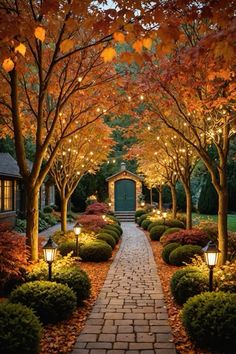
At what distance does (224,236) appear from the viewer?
9289 mm

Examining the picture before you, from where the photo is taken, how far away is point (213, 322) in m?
5.45

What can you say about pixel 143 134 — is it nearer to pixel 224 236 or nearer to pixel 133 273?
pixel 133 273

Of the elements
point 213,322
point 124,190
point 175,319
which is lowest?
point 175,319

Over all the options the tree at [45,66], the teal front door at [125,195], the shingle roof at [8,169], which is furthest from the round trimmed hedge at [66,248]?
the teal front door at [125,195]

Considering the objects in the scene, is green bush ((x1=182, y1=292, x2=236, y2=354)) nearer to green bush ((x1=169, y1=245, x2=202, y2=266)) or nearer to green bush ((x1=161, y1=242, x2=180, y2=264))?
green bush ((x1=169, y1=245, x2=202, y2=266))

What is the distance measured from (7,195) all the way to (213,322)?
58.0ft

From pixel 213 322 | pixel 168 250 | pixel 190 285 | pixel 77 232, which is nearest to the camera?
pixel 213 322

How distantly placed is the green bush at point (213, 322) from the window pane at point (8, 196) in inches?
657

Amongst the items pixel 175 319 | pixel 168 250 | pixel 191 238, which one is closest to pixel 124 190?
pixel 191 238

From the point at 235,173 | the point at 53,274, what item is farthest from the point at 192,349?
the point at 235,173

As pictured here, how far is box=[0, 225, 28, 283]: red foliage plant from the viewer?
7.76 m

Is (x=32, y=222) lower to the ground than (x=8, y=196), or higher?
lower

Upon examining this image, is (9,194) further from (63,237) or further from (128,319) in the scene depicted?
(128,319)

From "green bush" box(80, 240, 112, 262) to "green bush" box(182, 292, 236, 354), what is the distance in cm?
694
